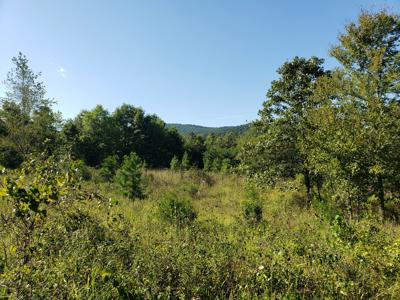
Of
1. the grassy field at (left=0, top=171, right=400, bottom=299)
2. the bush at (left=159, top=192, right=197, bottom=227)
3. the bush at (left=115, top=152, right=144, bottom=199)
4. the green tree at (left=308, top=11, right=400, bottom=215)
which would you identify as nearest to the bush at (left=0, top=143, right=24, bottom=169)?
the bush at (left=115, top=152, right=144, bottom=199)

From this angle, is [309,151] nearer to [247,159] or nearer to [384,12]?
[247,159]

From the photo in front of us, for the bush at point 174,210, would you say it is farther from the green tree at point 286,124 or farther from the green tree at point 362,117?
the green tree at point 286,124

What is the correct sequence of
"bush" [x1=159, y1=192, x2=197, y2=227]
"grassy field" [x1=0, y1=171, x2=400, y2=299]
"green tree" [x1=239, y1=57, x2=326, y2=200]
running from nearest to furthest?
"grassy field" [x1=0, y1=171, x2=400, y2=299]
"bush" [x1=159, y1=192, x2=197, y2=227]
"green tree" [x1=239, y1=57, x2=326, y2=200]

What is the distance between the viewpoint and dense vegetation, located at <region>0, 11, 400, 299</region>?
3287mm

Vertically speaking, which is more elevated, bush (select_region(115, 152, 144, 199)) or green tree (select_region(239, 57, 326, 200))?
green tree (select_region(239, 57, 326, 200))

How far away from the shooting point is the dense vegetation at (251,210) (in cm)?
329

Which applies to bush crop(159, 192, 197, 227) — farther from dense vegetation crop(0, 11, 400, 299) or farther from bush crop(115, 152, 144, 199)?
bush crop(115, 152, 144, 199)

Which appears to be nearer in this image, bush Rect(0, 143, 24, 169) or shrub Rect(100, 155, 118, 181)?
bush Rect(0, 143, 24, 169)

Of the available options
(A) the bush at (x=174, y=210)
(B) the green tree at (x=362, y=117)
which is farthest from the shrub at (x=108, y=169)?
(B) the green tree at (x=362, y=117)

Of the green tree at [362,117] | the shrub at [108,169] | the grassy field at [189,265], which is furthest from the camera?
the shrub at [108,169]

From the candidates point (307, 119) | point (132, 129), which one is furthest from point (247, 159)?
point (132, 129)

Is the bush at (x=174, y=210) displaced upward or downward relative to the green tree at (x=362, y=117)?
downward

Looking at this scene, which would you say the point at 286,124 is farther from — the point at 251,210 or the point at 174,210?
the point at 174,210

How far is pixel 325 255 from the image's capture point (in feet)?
13.9
